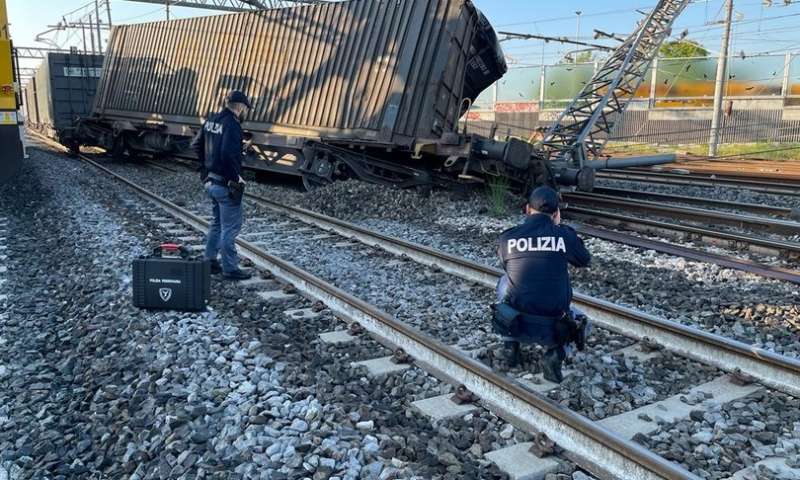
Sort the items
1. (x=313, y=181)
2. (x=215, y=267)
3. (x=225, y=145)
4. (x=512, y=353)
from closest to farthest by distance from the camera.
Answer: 1. (x=512, y=353)
2. (x=225, y=145)
3. (x=215, y=267)
4. (x=313, y=181)

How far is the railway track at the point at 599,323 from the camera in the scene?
313 centimetres

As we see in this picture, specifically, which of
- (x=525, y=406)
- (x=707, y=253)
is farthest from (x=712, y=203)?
(x=525, y=406)

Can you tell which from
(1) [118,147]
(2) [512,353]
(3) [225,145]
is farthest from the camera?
(1) [118,147]

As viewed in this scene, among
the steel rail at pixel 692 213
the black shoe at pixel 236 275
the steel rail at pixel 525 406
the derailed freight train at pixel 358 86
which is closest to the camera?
the steel rail at pixel 525 406

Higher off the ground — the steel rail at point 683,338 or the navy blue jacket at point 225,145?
the navy blue jacket at point 225,145

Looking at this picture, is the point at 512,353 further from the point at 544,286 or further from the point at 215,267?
the point at 215,267

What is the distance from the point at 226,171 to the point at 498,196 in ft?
18.9

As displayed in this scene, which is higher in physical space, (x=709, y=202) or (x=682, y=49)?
(x=682, y=49)

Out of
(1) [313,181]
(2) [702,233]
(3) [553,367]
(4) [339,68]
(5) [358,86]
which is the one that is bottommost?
(3) [553,367]

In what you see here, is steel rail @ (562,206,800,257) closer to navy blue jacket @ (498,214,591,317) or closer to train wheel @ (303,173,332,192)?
train wheel @ (303,173,332,192)

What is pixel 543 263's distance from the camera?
161 inches

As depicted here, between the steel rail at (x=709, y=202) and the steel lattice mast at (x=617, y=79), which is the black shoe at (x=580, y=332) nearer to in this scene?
the steel rail at (x=709, y=202)

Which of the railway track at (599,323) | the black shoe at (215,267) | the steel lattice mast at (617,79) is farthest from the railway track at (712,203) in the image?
the black shoe at (215,267)

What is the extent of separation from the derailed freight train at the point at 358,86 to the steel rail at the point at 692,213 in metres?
1.36
